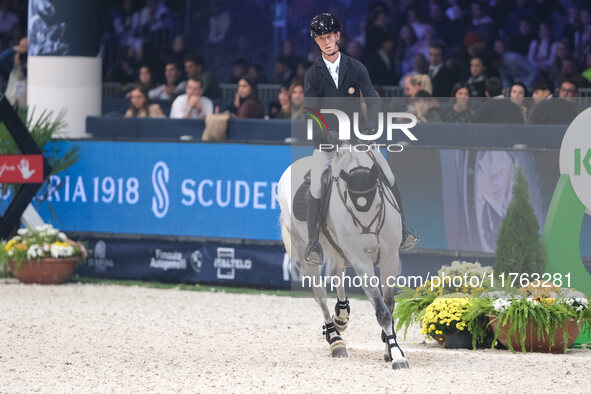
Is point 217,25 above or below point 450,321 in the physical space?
above

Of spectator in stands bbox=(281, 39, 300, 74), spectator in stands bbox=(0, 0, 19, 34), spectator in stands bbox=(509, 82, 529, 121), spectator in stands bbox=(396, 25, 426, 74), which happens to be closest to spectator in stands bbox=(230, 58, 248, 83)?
spectator in stands bbox=(281, 39, 300, 74)

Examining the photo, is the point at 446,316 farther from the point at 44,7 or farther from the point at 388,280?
the point at 44,7

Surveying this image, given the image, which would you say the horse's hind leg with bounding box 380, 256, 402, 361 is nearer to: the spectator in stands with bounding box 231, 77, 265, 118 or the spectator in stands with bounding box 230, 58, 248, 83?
the spectator in stands with bounding box 231, 77, 265, 118

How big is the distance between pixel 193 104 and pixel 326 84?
666 cm

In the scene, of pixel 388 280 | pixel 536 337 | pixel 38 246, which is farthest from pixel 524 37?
pixel 388 280

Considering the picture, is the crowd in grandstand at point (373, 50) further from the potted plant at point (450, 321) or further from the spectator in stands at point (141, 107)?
the potted plant at point (450, 321)

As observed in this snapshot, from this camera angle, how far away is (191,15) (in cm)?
2103

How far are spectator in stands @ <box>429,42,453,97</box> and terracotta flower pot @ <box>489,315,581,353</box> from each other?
653 centimetres

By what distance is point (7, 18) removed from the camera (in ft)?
73.5

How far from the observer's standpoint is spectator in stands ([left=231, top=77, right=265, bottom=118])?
15.9 meters

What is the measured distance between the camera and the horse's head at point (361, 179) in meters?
9.71

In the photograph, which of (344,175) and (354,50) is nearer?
(344,175)

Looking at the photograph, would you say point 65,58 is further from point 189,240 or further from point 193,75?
point 189,240

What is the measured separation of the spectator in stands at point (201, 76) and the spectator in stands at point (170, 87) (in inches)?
24.2
